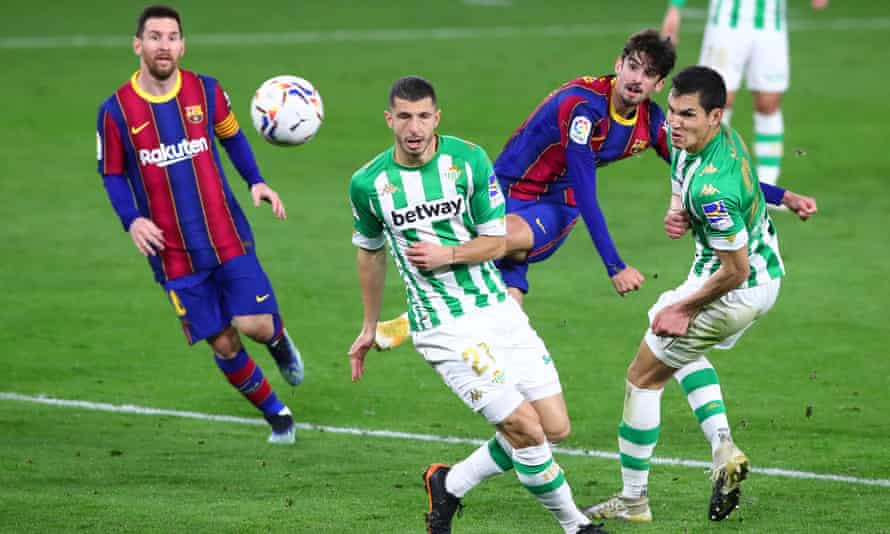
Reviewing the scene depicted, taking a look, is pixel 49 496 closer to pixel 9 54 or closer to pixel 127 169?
pixel 127 169

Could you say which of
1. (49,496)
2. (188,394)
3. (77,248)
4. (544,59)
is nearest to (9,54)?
(544,59)

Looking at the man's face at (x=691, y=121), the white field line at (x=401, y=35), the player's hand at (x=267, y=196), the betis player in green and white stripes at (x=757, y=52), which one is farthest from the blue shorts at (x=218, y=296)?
the white field line at (x=401, y=35)

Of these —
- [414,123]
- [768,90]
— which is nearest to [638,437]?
[414,123]

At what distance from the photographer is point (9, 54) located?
74.2ft

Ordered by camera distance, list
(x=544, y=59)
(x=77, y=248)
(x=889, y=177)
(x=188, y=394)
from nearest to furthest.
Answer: (x=188, y=394) < (x=77, y=248) < (x=889, y=177) < (x=544, y=59)

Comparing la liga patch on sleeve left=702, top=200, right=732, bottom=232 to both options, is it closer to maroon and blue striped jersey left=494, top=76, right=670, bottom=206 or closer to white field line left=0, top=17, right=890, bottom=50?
maroon and blue striped jersey left=494, top=76, right=670, bottom=206

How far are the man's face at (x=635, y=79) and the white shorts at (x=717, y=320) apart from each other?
1.34 meters

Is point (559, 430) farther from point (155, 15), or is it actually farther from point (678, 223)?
point (155, 15)

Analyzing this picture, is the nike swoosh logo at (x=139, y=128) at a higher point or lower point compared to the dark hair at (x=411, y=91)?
lower

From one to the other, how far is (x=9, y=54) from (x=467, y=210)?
1700 cm

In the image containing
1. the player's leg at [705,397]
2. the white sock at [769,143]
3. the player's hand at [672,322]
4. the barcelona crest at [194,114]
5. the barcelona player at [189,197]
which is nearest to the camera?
the player's hand at [672,322]

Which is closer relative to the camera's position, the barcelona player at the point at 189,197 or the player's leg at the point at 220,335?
the barcelona player at the point at 189,197

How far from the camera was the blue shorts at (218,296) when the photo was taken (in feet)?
29.2

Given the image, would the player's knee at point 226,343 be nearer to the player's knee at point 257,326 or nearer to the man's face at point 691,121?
the player's knee at point 257,326
